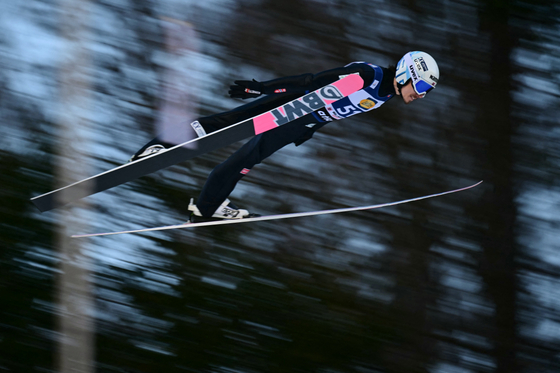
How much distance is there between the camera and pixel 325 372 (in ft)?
17.6

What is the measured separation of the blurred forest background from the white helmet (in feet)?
8.04

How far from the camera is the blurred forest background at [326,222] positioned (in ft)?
17.6

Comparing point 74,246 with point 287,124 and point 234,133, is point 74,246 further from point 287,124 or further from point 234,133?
point 287,124

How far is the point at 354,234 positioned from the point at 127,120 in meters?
2.89

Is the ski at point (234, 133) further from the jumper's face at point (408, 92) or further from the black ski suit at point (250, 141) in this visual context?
the jumper's face at point (408, 92)

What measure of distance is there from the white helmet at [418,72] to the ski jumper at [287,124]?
3.0 inches

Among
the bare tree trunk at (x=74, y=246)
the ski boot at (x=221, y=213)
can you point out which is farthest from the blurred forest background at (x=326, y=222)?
the ski boot at (x=221, y=213)

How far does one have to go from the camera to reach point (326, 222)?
556 cm

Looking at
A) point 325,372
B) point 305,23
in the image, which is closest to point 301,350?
point 325,372

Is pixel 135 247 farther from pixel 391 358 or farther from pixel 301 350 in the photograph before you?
pixel 391 358

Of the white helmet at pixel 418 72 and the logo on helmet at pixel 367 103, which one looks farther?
the logo on helmet at pixel 367 103

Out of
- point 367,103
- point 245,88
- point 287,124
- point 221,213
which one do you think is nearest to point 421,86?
point 367,103

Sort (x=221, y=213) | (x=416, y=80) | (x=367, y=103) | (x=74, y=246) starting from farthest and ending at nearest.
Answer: (x=74, y=246), (x=221, y=213), (x=367, y=103), (x=416, y=80)

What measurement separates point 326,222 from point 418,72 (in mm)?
2785
